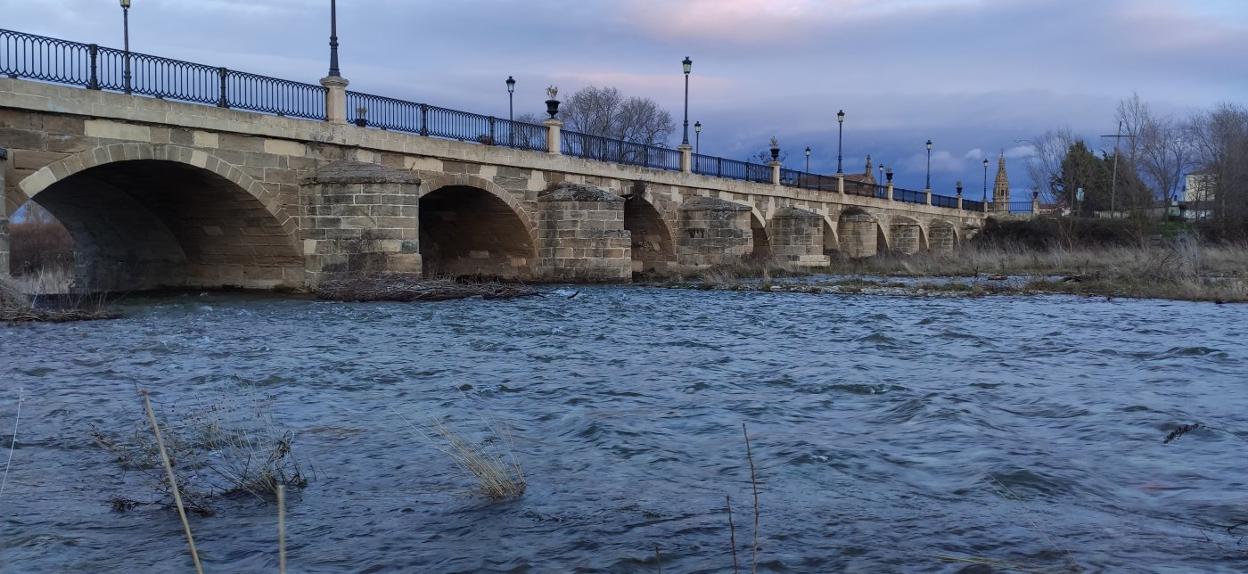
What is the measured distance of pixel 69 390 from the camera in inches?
295

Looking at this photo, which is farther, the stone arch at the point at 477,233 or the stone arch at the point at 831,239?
the stone arch at the point at 831,239

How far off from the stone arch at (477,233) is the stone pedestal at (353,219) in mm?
4224

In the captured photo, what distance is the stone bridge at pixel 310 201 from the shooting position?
47.7 feet

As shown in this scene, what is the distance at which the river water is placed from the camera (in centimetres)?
386

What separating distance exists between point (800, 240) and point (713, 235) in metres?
6.65

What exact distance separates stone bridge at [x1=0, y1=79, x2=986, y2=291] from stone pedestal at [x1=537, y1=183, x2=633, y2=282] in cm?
4

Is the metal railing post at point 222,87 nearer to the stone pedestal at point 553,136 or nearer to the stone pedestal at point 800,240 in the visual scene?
the stone pedestal at point 553,136

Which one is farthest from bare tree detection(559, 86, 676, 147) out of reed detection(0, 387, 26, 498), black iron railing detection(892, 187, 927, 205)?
reed detection(0, 387, 26, 498)

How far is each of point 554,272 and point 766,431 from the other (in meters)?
18.6

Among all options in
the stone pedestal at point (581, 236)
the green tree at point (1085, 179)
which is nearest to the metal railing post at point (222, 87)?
the stone pedestal at point (581, 236)

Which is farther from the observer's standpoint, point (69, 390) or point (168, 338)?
point (168, 338)

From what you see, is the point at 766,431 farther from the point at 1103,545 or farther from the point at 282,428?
the point at 282,428

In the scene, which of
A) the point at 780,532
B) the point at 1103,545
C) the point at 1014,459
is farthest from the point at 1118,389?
the point at 780,532

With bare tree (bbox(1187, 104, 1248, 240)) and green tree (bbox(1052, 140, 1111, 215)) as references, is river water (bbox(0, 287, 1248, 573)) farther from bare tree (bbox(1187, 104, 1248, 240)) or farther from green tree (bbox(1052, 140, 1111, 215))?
green tree (bbox(1052, 140, 1111, 215))
